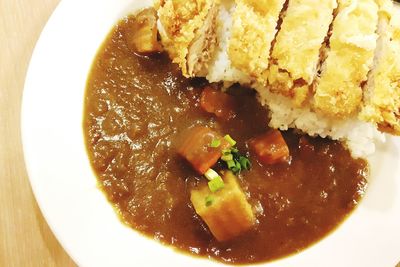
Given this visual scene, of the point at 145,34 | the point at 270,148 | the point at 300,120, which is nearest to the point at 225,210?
the point at 270,148

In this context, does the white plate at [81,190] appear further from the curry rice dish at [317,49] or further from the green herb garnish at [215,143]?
the green herb garnish at [215,143]

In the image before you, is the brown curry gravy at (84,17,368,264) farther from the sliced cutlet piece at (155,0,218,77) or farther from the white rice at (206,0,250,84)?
the sliced cutlet piece at (155,0,218,77)

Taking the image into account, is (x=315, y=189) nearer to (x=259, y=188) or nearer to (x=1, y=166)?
(x=259, y=188)

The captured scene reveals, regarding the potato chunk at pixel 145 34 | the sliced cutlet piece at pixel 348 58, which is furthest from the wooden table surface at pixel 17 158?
the sliced cutlet piece at pixel 348 58

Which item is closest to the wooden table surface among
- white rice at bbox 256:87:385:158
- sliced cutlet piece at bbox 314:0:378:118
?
white rice at bbox 256:87:385:158

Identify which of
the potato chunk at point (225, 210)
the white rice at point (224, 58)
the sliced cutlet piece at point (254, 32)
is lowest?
the potato chunk at point (225, 210)

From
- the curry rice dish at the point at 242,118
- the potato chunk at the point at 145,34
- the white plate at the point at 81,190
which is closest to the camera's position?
the white plate at the point at 81,190
